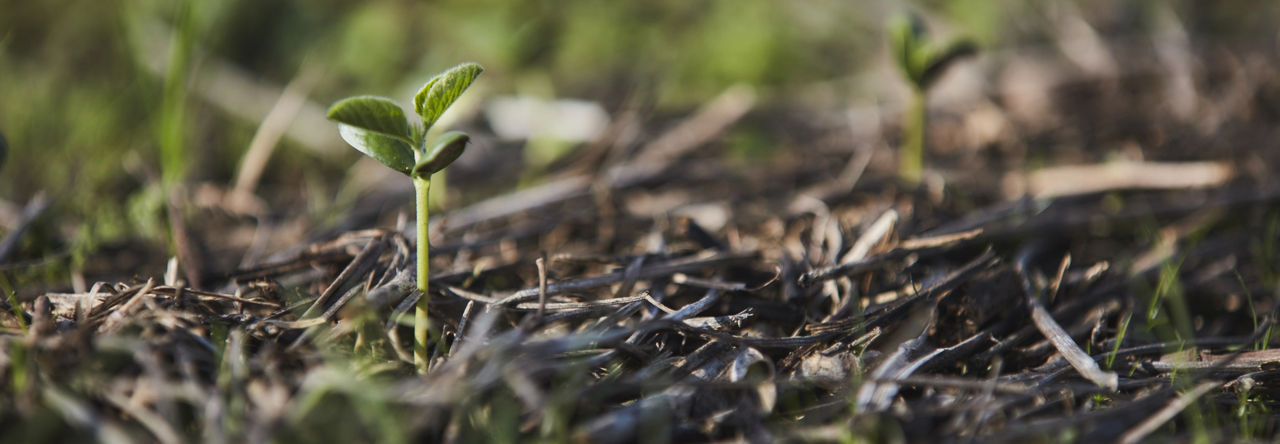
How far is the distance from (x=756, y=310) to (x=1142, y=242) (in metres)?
1.22

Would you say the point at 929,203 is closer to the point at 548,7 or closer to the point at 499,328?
the point at 499,328

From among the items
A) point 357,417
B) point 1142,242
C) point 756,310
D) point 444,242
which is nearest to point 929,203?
point 1142,242

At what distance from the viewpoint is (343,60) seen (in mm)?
4262

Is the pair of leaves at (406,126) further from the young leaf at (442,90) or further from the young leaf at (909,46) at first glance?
the young leaf at (909,46)

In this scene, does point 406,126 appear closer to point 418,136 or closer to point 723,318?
point 418,136

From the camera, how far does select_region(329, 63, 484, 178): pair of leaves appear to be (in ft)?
3.88

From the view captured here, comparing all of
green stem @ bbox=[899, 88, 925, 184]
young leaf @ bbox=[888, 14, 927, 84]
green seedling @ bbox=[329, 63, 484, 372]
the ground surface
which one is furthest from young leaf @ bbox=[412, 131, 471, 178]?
green stem @ bbox=[899, 88, 925, 184]

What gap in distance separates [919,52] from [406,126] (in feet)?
4.87

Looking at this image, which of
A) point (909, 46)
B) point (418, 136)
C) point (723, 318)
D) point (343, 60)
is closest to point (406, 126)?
point (418, 136)

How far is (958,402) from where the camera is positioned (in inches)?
50.4

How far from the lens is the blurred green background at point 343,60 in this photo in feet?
9.38

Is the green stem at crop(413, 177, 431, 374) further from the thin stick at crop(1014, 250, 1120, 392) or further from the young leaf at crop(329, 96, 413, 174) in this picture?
the thin stick at crop(1014, 250, 1120, 392)

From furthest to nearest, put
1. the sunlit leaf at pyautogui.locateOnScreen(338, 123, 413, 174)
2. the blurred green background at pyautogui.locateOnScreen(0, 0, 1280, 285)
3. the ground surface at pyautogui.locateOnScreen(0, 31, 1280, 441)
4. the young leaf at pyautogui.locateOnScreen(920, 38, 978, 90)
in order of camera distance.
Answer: the blurred green background at pyautogui.locateOnScreen(0, 0, 1280, 285) < the young leaf at pyautogui.locateOnScreen(920, 38, 978, 90) < the sunlit leaf at pyautogui.locateOnScreen(338, 123, 413, 174) < the ground surface at pyautogui.locateOnScreen(0, 31, 1280, 441)

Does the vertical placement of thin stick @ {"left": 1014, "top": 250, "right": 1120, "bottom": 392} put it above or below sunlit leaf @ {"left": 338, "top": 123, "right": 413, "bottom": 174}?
below
